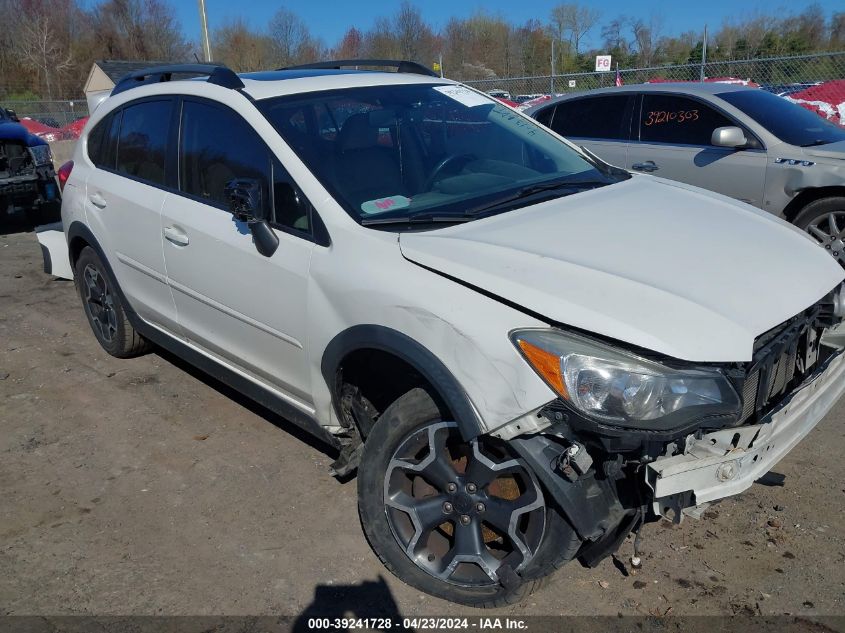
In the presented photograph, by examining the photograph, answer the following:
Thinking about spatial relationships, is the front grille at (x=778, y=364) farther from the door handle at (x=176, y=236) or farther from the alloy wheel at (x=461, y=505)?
the door handle at (x=176, y=236)

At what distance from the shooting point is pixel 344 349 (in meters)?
2.94

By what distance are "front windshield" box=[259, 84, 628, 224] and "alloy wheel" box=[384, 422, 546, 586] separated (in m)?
0.95

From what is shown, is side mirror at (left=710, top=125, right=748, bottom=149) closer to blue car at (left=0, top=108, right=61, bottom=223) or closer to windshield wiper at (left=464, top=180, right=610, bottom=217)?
windshield wiper at (left=464, top=180, right=610, bottom=217)

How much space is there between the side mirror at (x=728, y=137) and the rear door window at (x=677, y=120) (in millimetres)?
366

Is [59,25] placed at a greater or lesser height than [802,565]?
greater

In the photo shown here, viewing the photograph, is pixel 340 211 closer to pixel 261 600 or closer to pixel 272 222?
pixel 272 222

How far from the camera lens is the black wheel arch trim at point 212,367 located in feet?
11.1

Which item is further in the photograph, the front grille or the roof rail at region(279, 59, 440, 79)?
the roof rail at region(279, 59, 440, 79)

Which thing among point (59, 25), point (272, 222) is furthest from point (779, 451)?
point (59, 25)

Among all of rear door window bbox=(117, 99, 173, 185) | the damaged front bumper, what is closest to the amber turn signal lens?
the damaged front bumper

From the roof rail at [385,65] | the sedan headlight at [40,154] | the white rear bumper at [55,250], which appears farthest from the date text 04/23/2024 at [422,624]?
the sedan headlight at [40,154]

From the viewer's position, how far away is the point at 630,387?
2.26m

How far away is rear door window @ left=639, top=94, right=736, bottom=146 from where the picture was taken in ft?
22.6

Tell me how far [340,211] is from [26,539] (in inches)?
80.6
